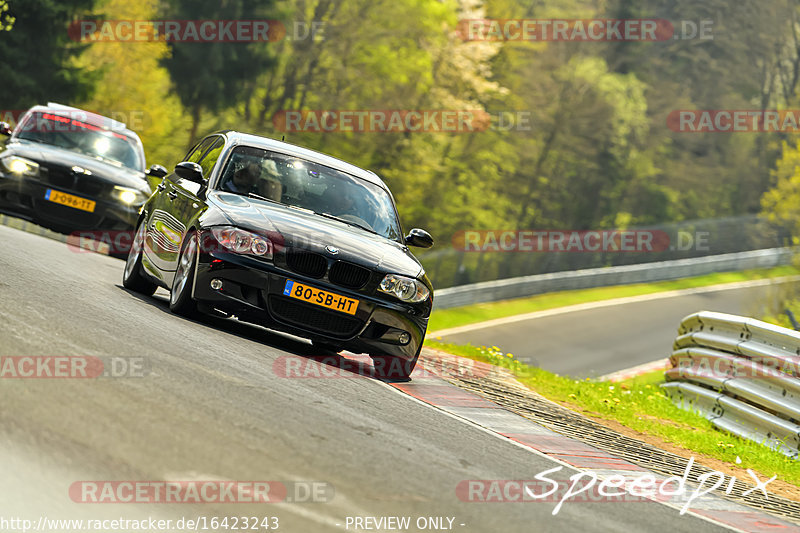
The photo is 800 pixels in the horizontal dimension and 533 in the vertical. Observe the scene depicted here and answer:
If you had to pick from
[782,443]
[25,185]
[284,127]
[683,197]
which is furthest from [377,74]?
[782,443]

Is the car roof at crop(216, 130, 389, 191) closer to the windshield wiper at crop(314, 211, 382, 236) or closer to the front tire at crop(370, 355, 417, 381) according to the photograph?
the windshield wiper at crop(314, 211, 382, 236)

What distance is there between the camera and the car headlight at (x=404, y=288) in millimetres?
8102

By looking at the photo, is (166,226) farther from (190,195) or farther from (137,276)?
(137,276)

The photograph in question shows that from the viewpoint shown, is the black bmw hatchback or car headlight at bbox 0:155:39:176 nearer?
the black bmw hatchback

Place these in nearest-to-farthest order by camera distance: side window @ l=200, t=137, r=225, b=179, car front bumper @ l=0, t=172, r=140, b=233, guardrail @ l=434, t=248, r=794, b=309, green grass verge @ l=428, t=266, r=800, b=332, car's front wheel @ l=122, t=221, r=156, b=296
Answer: 1. side window @ l=200, t=137, r=225, b=179
2. car's front wheel @ l=122, t=221, r=156, b=296
3. car front bumper @ l=0, t=172, r=140, b=233
4. green grass verge @ l=428, t=266, r=800, b=332
5. guardrail @ l=434, t=248, r=794, b=309

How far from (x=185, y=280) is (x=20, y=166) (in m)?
7.05

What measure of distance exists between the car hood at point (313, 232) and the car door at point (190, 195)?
0.18 metres

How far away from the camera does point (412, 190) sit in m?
46.5

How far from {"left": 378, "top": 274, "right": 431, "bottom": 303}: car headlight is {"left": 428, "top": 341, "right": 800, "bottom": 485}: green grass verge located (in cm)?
276

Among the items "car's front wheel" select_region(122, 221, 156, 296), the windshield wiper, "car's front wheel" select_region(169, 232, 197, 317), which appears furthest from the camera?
"car's front wheel" select_region(122, 221, 156, 296)

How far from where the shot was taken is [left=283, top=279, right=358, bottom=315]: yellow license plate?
7.83m

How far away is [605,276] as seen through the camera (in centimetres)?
4322

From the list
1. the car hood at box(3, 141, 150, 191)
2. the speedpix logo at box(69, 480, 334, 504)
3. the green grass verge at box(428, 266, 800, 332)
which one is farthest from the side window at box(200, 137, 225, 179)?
the green grass verge at box(428, 266, 800, 332)

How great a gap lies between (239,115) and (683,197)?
33.5 metres
